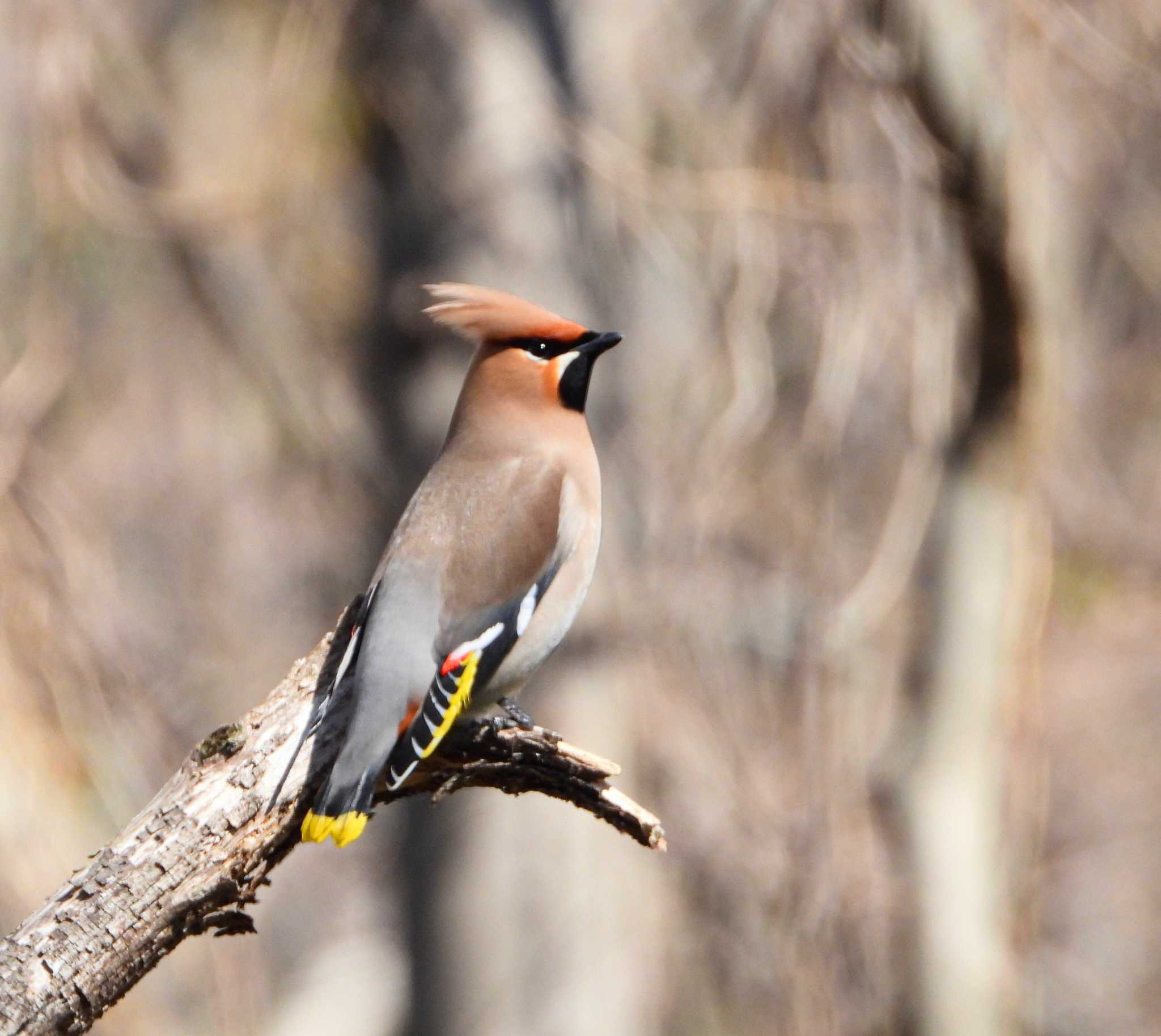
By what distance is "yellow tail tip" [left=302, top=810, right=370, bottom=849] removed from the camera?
284 centimetres

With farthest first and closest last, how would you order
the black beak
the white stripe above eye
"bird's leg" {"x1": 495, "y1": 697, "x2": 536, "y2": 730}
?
the black beak < the white stripe above eye < "bird's leg" {"x1": 495, "y1": 697, "x2": 536, "y2": 730}

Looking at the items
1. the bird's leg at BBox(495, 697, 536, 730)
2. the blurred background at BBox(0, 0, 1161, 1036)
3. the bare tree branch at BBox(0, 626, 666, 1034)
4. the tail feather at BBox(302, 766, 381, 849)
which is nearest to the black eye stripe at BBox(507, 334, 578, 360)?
the bird's leg at BBox(495, 697, 536, 730)

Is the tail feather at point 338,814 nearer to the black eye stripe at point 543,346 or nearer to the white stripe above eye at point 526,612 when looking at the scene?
the white stripe above eye at point 526,612

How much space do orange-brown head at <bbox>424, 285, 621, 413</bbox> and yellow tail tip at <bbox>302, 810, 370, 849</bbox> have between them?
1.37 metres

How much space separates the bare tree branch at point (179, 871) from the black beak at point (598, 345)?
49.7 inches

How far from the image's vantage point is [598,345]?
3.99m

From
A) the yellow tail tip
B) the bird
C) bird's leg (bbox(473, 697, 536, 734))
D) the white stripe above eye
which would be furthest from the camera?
the white stripe above eye

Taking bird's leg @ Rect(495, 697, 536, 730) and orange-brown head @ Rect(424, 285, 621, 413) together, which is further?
orange-brown head @ Rect(424, 285, 621, 413)

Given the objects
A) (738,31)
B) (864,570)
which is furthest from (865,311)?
(864,570)

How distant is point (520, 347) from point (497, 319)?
0.10 meters

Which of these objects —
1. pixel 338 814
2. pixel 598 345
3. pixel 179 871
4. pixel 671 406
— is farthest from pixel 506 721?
pixel 671 406

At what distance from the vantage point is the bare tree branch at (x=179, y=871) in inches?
100

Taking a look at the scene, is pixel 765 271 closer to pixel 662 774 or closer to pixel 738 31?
pixel 738 31

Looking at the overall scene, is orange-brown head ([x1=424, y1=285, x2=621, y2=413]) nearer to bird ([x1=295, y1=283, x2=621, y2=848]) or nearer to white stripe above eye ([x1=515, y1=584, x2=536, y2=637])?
bird ([x1=295, y1=283, x2=621, y2=848])
